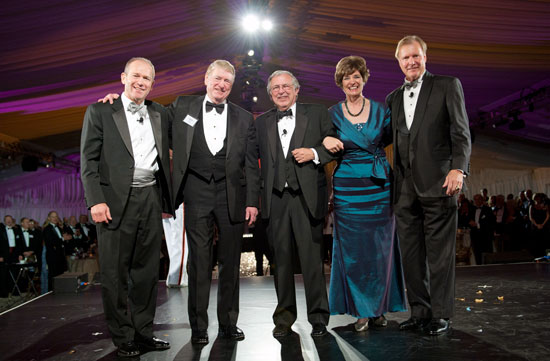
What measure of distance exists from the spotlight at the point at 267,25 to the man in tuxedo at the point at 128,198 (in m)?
4.80

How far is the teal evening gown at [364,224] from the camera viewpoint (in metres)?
2.83

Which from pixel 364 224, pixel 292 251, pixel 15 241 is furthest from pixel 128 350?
pixel 15 241

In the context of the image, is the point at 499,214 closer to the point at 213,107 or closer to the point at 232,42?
the point at 232,42

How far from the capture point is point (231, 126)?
8.96 ft

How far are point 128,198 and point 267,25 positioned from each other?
17.4ft

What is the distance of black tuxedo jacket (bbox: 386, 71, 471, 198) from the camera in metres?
2.66

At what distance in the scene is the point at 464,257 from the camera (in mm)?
8273

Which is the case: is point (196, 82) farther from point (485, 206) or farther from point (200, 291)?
point (200, 291)

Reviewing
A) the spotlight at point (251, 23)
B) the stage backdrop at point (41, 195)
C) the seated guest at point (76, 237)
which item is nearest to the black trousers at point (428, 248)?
the spotlight at point (251, 23)

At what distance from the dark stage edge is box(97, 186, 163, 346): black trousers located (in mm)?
186

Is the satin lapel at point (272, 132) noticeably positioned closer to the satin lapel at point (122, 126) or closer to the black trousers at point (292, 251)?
the black trousers at point (292, 251)

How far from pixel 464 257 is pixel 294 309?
255 inches

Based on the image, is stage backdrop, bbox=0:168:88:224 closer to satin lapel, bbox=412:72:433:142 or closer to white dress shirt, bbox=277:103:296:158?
white dress shirt, bbox=277:103:296:158

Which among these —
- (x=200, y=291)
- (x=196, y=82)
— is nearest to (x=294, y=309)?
(x=200, y=291)
